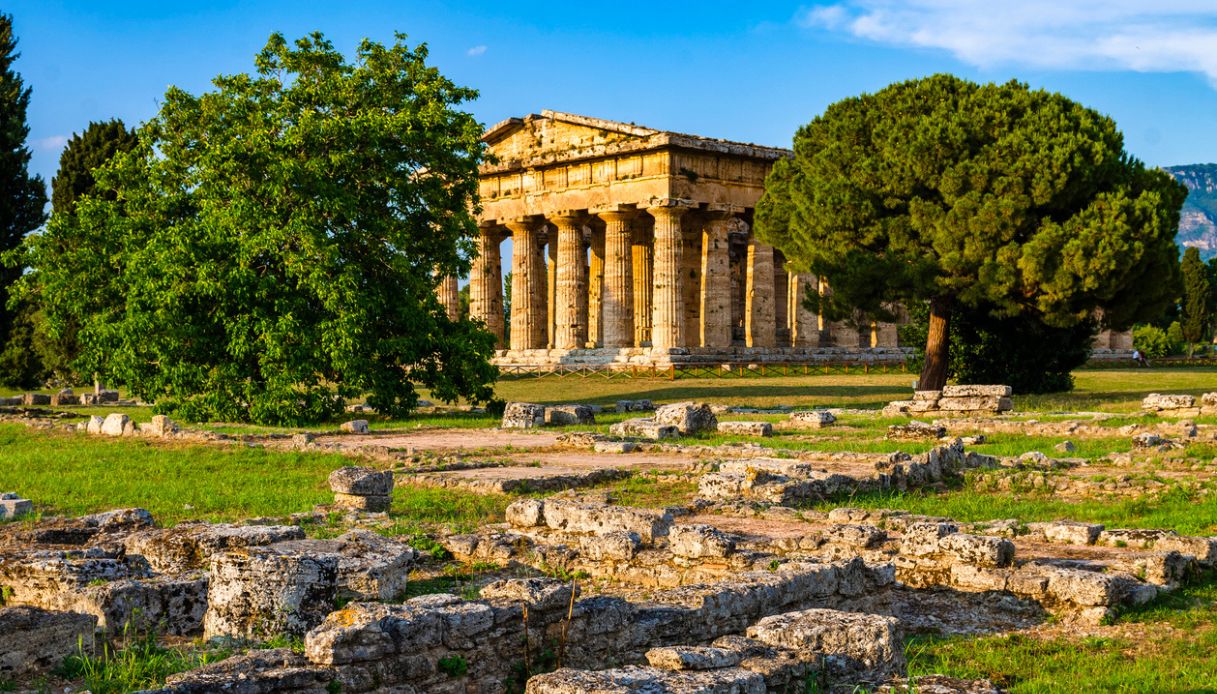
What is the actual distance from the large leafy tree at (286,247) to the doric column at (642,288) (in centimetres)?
2106

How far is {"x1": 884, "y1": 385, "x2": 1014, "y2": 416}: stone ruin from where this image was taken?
26141 mm

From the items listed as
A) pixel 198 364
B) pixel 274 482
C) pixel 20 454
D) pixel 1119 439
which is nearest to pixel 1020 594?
pixel 274 482

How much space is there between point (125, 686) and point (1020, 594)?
648 cm

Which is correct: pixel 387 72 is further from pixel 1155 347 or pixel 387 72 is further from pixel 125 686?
pixel 1155 347

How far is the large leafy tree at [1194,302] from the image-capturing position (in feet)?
242

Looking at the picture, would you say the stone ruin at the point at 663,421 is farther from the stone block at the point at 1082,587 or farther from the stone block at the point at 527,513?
the stone block at the point at 1082,587

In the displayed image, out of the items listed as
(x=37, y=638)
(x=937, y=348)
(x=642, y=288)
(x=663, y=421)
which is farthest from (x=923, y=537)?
(x=642, y=288)

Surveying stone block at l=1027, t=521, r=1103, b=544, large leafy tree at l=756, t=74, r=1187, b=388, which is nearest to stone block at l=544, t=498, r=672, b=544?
stone block at l=1027, t=521, r=1103, b=544

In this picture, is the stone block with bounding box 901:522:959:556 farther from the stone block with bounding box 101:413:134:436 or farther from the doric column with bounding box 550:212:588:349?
the doric column with bounding box 550:212:588:349

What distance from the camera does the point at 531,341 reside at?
166 feet

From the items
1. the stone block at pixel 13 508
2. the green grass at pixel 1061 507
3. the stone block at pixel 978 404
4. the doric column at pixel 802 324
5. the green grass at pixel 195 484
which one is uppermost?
the doric column at pixel 802 324

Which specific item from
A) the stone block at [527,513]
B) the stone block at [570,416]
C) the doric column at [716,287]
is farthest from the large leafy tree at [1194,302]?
the stone block at [527,513]

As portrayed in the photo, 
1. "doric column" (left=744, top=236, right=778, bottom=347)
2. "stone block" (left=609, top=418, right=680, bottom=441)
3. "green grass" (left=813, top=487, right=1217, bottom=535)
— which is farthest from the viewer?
"doric column" (left=744, top=236, right=778, bottom=347)

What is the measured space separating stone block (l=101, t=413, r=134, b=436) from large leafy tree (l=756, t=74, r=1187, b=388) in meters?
17.7
